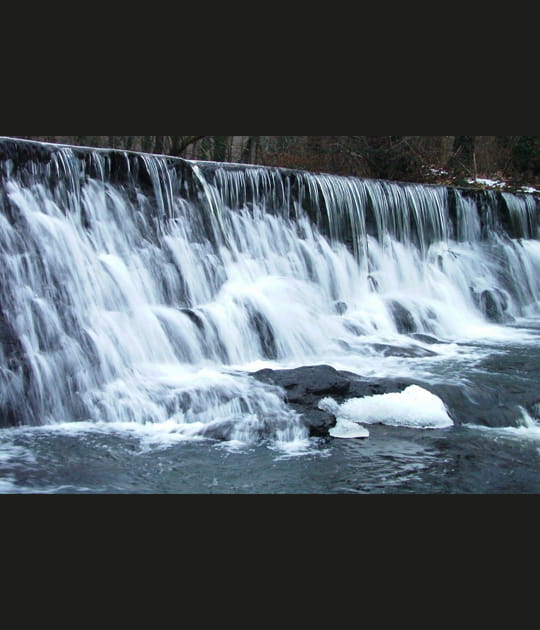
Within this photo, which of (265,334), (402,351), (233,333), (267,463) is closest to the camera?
(267,463)

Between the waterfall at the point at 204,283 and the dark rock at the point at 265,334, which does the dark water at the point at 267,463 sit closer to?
the waterfall at the point at 204,283

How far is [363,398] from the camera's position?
8.34 metres

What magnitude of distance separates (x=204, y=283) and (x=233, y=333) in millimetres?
1027

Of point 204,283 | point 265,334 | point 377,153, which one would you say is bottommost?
point 265,334

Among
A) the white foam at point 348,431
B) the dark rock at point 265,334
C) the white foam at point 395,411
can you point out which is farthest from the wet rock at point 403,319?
the white foam at point 348,431

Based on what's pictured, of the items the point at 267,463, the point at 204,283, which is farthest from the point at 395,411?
the point at 204,283

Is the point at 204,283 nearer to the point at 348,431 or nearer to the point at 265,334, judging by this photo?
the point at 265,334

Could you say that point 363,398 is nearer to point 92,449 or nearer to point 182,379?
point 182,379

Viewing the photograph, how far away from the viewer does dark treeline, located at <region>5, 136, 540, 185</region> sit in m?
20.8

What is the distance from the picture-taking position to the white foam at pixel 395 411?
26.5 ft

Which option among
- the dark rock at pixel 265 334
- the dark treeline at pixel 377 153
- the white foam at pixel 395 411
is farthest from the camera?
the dark treeline at pixel 377 153

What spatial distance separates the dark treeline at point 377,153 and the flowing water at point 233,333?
598 centimetres

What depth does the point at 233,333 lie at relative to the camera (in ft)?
33.8

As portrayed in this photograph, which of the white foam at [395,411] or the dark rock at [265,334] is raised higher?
the dark rock at [265,334]
